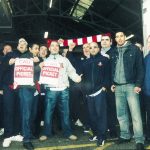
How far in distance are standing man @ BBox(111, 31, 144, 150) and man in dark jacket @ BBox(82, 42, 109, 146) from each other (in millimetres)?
226

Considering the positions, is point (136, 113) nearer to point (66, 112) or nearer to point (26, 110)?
point (66, 112)

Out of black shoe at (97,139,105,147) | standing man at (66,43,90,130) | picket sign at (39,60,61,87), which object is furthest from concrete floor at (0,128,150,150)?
picket sign at (39,60,61,87)

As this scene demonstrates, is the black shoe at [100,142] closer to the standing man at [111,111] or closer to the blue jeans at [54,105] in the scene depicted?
the standing man at [111,111]

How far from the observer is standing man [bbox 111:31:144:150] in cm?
644

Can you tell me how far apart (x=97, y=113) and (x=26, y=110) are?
147 cm

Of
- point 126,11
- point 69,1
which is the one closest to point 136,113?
point 126,11

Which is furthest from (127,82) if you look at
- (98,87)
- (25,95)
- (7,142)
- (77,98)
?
(7,142)

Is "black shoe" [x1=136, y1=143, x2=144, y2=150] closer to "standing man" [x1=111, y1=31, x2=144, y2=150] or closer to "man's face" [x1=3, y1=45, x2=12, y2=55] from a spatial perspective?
"standing man" [x1=111, y1=31, x2=144, y2=150]

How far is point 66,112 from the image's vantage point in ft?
24.2

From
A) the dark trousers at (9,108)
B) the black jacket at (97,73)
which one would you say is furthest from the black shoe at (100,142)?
the dark trousers at (9,108)

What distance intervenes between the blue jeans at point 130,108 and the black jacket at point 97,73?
1.21 feet

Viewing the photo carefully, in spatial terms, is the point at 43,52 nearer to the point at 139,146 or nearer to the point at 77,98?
the point at 77,98

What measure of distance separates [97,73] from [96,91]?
1.24ft

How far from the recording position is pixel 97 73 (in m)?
6.93
